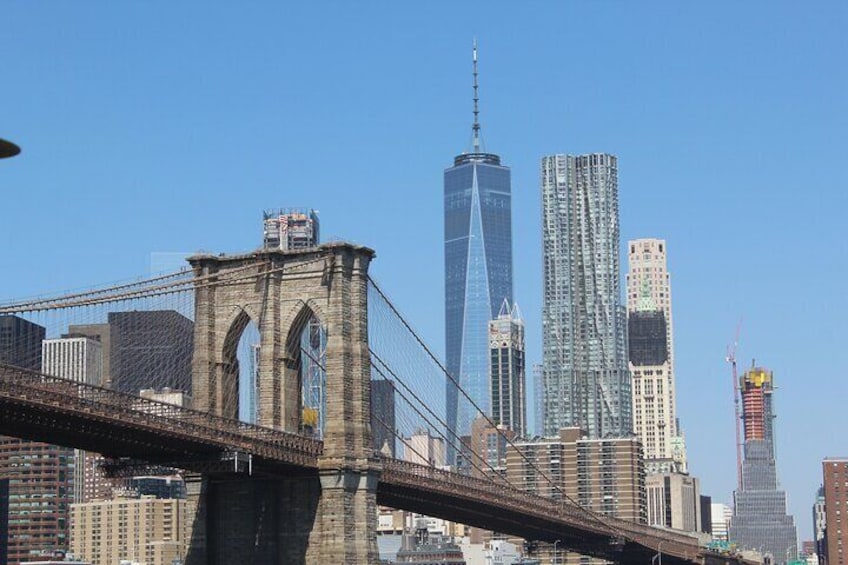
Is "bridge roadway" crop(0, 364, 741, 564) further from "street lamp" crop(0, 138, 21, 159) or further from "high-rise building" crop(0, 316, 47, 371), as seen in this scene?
"street lamp" crop(0, 138, 21, 159)

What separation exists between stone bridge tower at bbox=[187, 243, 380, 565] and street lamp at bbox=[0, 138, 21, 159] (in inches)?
2226

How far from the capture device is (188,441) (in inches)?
3024

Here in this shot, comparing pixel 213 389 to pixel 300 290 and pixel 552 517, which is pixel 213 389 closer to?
pixel 300 290

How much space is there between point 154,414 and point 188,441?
3.01m

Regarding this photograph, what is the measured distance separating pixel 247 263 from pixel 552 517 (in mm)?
44454

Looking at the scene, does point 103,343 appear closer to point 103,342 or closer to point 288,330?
point 103,342

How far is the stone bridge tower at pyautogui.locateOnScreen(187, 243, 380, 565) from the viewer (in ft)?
280

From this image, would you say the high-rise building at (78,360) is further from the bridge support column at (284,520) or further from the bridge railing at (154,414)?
the bridge railing at (154,414)

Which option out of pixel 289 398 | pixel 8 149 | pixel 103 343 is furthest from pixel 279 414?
pixel 103 343

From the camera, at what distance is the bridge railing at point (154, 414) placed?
67750 mm

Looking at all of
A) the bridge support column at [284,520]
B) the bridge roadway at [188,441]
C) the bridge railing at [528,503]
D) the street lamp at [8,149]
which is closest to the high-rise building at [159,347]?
the bridge roadway at [188,441]

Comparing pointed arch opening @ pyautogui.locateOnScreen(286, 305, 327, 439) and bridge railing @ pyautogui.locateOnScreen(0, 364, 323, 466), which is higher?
pointed arch opening @ pyautogui.locateOnScreen(286, 305, 327, 439)

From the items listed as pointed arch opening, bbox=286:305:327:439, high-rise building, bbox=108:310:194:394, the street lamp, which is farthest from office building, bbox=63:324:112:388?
the street lamp

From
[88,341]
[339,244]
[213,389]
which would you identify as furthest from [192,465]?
[88,341]
